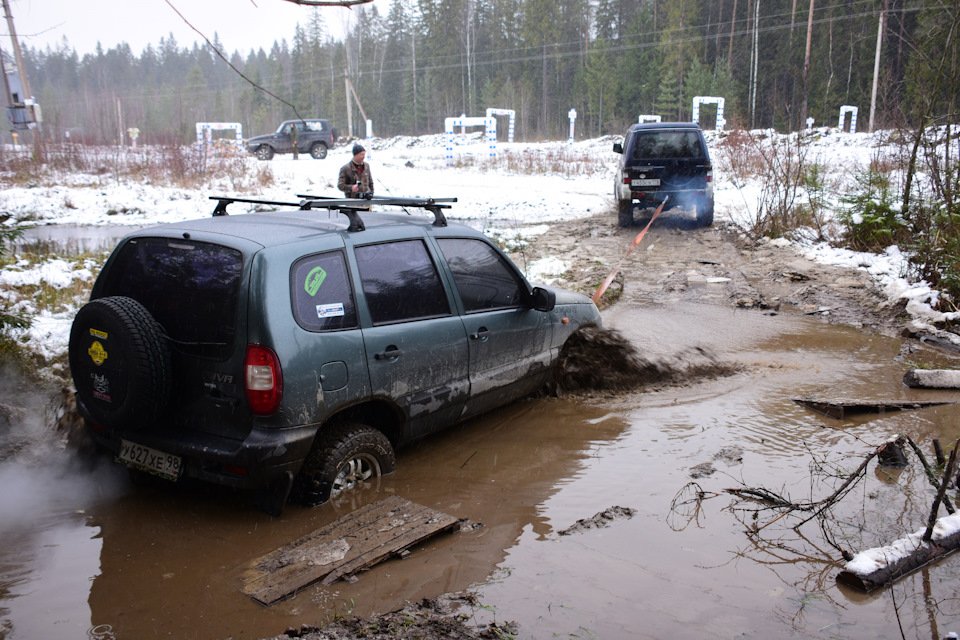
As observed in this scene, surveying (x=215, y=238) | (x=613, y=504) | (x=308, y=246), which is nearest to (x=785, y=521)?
(x=613, y=504)

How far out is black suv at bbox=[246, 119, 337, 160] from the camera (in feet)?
115

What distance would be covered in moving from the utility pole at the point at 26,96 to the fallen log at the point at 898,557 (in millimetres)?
6126

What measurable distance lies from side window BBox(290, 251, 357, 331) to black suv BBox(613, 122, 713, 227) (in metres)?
11.5

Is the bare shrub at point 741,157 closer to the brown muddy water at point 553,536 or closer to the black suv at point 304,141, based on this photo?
the brown muddy water at point 553,536

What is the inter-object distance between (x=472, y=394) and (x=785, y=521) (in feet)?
6.66

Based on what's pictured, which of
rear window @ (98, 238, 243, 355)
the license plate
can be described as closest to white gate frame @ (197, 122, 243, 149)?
rear window @ (98, 238, 243, 355)

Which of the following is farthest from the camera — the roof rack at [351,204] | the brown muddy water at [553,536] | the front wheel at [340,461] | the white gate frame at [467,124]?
the white gate frame at [467,124]

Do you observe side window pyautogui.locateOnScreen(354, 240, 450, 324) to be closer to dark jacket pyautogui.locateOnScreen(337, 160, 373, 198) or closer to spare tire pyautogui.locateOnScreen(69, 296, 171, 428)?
spare tire pyautogui.locateOnScreen(69, 296, 171, 428)

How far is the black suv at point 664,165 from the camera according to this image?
14.2 metres

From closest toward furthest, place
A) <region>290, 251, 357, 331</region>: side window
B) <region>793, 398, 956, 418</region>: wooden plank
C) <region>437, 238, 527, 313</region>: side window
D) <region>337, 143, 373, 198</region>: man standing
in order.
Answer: <region>290, 251, 357, 331</region>: side window → <region>437, 238, 527, 313</region>: side window → <region>793, 398, 956, 418</region>: wooden plank → <region>337, 143, 373, 198</region>: man standing

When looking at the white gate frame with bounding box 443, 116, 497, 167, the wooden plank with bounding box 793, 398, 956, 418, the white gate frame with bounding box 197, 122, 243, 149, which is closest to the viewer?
the wooden plank with bounding box 793, 398, 956, 418

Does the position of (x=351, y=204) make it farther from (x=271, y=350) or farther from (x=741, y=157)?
(x=741, y=157)

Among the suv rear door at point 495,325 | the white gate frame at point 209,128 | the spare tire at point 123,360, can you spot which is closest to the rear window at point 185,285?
the spare tire at point 123,360

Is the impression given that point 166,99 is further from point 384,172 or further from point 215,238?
point 215,238
